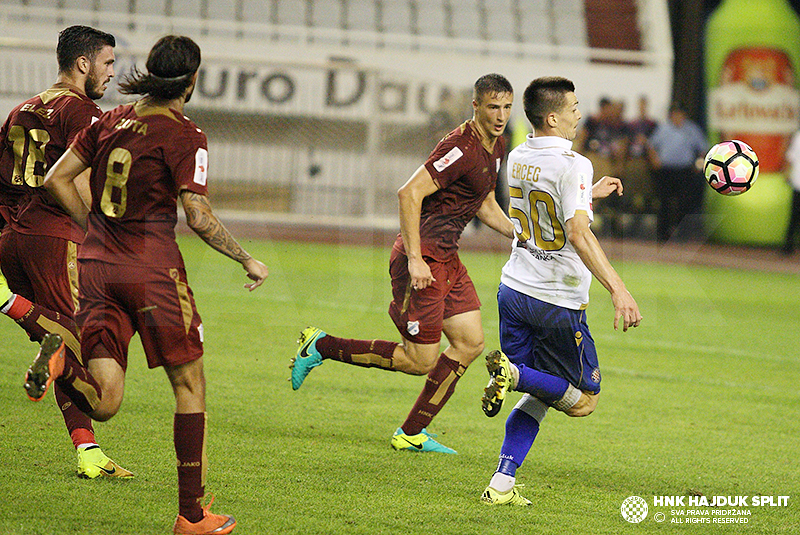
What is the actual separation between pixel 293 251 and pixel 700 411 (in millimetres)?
9557

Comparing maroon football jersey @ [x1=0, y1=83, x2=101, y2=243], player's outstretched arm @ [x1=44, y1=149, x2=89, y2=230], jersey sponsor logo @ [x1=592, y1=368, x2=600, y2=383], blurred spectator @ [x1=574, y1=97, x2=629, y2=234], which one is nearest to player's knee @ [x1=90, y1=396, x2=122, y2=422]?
player's outstretched arm @ [x1=44, y1=149, x2=89, y2=230]

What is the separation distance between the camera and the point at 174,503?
178 inches

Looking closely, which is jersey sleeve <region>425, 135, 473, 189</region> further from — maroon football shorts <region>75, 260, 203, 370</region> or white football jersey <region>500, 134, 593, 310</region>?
maroon football shorts <region>75, 260, 203, 370</region>

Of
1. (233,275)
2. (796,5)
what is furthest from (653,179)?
(233,275)

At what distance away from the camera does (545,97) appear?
4.95m

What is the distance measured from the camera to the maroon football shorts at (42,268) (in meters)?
5.16

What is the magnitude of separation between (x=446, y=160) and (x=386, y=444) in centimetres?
175

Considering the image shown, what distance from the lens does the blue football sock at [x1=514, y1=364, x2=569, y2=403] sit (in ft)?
15.8

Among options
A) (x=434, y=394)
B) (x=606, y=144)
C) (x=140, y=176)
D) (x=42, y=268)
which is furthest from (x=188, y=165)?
(x=606, y=144)

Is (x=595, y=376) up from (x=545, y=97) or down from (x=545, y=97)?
down

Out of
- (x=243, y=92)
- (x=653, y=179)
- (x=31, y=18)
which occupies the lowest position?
(x=653, y=179)

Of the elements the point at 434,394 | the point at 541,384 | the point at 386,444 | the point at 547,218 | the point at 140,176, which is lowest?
the point at 386,444

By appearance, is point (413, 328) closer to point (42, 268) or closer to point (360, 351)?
point (360, 351)

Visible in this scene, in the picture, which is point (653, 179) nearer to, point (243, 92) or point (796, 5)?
point (796, 5)
